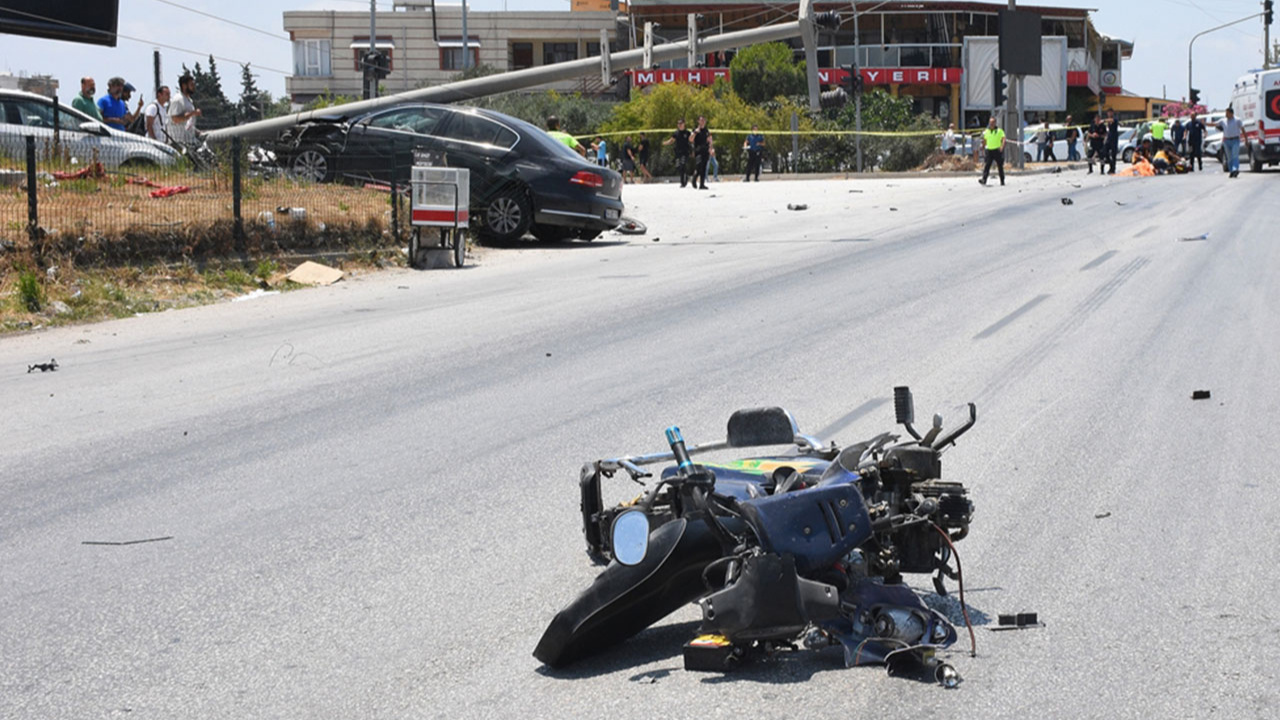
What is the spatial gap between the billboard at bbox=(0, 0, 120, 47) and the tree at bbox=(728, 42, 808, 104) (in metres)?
48.2

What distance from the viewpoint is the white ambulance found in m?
38.2

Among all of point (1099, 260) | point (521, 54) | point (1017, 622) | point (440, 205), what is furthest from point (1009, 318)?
point (521, 54)

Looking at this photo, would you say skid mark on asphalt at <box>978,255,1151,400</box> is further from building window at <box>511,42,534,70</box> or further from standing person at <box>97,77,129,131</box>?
building window at <box>511,42,534,70</box>

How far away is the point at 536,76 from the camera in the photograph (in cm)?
2870

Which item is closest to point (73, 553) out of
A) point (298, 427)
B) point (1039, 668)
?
point (298, 427)

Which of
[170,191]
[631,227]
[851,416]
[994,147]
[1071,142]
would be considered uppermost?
[1071,142]

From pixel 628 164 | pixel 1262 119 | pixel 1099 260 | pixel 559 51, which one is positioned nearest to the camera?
pixel 1099 260

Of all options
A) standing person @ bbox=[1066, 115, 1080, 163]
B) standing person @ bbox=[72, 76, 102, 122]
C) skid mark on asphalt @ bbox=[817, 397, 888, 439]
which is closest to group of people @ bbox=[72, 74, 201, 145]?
standing person @ bbox=[72, 76, 102, 122]

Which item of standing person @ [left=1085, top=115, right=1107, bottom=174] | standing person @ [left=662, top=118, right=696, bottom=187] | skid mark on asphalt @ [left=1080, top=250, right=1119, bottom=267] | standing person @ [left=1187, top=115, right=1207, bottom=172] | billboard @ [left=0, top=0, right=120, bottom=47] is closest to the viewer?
skid mark on asphalt @ [left=1080, top=250, right=1119, bottom=267]

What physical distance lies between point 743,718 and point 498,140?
16424 mm

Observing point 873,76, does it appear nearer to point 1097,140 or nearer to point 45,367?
point 1097,140

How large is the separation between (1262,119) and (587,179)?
26132 mm

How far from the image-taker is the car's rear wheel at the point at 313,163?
65.1 feet

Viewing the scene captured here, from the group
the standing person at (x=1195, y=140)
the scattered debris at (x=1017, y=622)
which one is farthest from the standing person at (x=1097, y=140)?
the scattered debris at (x=1017, y=622)
